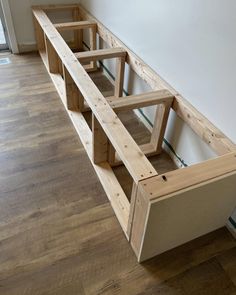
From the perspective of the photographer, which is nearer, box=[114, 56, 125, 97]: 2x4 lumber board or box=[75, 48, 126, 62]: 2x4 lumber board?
box=[75, 48, 126, 62]: 2x4 lumber board

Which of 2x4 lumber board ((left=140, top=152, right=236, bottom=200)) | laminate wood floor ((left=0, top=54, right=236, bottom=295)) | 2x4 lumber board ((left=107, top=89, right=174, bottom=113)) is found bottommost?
laminate wood floor ((left=0, top=54, right=236, bottom=295))

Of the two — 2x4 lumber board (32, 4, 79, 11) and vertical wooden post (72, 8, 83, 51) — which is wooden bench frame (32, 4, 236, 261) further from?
vertical wooden post (72, 8, 83, 51)

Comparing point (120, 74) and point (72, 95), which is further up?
point (120, 74)

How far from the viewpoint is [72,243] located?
4.52ft

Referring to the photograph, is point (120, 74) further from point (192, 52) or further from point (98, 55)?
point (192, 52)

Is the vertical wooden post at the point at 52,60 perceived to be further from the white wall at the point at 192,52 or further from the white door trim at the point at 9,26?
the white wall at the point at 192,52

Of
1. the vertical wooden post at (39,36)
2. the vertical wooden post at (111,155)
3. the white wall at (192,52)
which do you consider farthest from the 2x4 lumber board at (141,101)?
the vertical wooden post at (39,36)

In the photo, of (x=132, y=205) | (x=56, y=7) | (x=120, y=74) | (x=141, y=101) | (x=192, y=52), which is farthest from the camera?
(x=56, y=7)

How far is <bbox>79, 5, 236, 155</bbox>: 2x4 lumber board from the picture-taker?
1331 millimetres

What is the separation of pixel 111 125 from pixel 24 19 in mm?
2157

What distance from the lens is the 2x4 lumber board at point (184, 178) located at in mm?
1027

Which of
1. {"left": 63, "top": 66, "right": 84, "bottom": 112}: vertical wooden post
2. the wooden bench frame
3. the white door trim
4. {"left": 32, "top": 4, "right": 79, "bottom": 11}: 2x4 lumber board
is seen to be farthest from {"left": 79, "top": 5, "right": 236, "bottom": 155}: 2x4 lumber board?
the white door trim

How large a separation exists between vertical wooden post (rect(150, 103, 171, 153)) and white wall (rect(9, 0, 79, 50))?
6.43 feet

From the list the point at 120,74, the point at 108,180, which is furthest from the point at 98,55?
the point at 108,180
